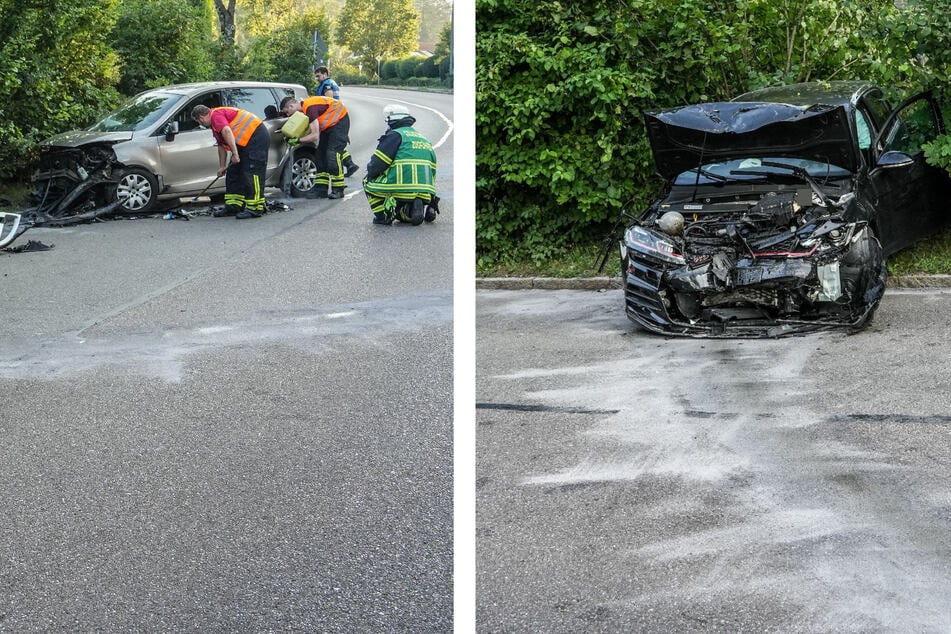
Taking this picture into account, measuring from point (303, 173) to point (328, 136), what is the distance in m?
0.10

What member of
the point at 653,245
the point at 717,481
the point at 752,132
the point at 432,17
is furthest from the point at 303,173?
the point at 752,132

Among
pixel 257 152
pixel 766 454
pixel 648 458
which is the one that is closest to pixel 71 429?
pixel 257 152

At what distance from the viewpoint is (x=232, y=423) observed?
191cm

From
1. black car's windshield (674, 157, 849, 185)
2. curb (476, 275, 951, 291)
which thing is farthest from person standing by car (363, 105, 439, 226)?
curb (476, 275, 951, 291)

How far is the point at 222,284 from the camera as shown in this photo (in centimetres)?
200

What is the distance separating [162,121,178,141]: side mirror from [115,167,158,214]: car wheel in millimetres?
81

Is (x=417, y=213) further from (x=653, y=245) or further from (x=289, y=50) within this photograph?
(x=653, y=245)

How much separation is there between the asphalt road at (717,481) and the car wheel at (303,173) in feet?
3.30

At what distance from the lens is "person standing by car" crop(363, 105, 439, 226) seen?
6.82 feet

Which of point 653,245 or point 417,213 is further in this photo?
point 653,245

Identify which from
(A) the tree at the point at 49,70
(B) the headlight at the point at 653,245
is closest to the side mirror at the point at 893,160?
(B) the headlight at the point at 653,245

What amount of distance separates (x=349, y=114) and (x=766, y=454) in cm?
168

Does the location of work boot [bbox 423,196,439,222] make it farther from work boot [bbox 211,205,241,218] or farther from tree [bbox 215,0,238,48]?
tree [bbox 215,0,238,48]

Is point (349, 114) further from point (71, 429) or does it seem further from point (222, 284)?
point (71, 429)
